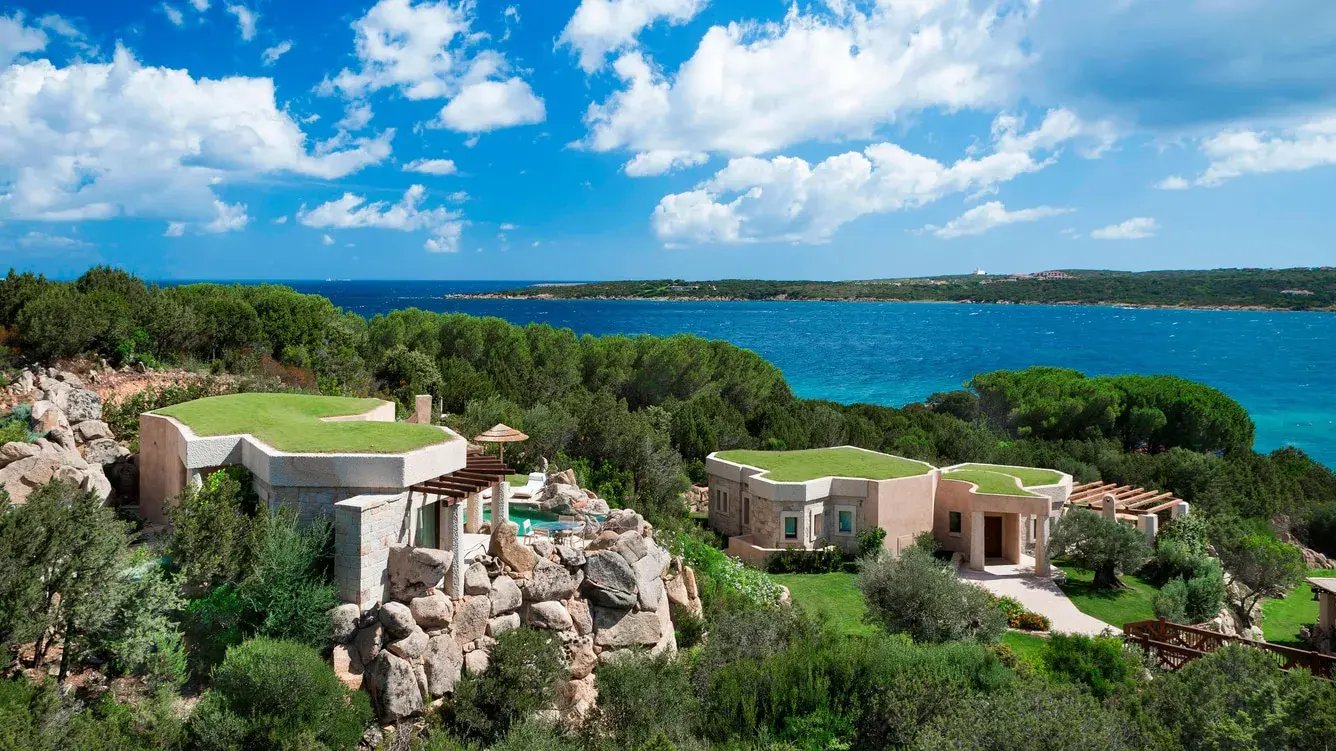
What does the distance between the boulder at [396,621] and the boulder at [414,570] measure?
480mm

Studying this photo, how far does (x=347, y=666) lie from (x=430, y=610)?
1.41 meters

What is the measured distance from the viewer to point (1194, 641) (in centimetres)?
1886

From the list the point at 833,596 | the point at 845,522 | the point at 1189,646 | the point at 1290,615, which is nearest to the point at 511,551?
the point at 833,596

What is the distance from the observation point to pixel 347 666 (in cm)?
1270

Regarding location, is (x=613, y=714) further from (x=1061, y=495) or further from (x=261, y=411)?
(x=1061, y=495)

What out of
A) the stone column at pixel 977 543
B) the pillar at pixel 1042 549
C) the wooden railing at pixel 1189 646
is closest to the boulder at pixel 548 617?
the wooden railing at pixel 1189 646

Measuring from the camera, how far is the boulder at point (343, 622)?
42.2 ft

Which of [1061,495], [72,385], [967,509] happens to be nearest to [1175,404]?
[1061,495]

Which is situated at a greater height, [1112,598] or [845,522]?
[845,522]

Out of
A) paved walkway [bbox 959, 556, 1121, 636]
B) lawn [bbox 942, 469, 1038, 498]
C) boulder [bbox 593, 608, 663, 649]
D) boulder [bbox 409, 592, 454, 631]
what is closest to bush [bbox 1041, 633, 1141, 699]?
paved walkway [bbox 959, 556, 1121, 636]

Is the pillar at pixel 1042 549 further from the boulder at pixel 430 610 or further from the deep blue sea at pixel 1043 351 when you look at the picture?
the deep blue sea at pixel 1043 351

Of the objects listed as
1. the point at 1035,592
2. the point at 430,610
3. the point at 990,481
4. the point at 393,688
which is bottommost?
the point at 1035,592

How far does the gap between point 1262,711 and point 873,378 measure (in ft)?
302

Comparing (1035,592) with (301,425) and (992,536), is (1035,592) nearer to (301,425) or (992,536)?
(992,536)
